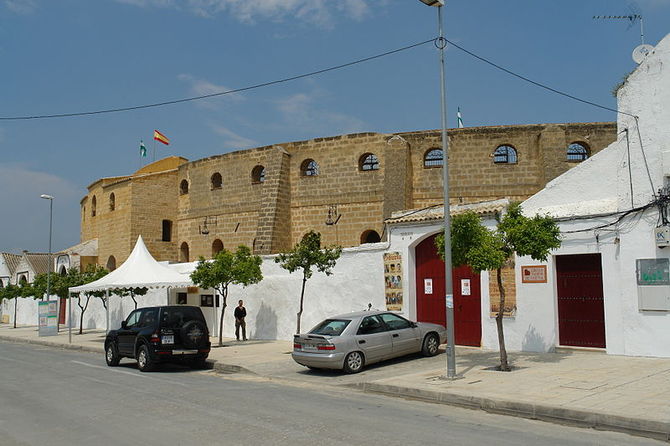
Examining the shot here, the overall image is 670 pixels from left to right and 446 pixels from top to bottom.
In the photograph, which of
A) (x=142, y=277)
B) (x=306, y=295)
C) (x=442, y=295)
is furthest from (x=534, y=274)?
(x=142, y=277)

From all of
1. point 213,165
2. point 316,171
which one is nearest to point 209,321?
point 316,171

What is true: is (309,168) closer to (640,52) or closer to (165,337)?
(165,337)

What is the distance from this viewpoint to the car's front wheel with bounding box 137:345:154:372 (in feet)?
50.5

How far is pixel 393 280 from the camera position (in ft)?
59.4

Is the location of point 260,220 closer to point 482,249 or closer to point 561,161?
point 561,161

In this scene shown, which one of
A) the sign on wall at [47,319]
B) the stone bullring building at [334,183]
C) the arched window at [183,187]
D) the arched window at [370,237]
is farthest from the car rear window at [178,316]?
the arched window at [183,187]

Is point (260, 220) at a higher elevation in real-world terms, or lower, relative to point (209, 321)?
higher

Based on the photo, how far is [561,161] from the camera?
24.6m

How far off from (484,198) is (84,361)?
55.9 feet

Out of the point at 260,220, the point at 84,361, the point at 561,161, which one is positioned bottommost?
the point at 84,361

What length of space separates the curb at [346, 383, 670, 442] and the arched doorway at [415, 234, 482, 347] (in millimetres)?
5974

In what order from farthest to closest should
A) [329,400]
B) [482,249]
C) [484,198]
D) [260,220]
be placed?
1. [260,220]
2. [484,198]
3. [482,249]
4. [329,400]

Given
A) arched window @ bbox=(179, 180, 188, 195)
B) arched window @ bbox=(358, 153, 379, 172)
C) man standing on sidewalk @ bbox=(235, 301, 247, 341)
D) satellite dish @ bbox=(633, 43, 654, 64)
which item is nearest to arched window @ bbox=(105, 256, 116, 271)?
arched window @ bbox=(179, 180, 188, 195)

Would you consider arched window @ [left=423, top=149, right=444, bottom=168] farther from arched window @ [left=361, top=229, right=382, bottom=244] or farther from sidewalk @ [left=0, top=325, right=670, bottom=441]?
sidewalk @ [left=0, top=325, right=670, bottom=441]
